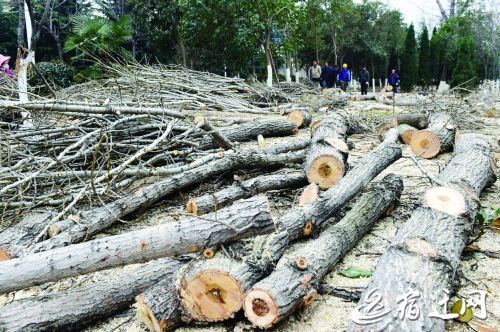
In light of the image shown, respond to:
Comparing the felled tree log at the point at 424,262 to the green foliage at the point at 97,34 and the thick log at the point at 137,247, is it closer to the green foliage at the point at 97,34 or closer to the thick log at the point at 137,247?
the thick log at the point at 137,247

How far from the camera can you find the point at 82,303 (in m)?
2.17

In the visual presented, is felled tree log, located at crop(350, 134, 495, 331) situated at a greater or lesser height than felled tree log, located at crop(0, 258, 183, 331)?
greater

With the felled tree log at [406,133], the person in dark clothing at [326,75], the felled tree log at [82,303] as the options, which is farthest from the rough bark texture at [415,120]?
the person in dark clothing at [326,75]

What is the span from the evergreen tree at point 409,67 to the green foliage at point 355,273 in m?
24.7

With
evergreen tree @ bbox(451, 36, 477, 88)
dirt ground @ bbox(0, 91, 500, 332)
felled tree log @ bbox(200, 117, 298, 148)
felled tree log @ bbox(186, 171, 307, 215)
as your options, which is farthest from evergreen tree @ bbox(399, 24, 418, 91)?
felled tree log @ bbox(186, 171, 307, 215)

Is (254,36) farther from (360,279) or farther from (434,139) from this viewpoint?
(360,279)

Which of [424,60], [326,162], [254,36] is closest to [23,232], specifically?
[326,162]

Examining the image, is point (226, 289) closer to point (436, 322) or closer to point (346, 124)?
point (436, 322)

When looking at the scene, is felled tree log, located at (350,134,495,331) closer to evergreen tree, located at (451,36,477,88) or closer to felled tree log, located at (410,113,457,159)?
felled tree log, located at (410,113,457,159)

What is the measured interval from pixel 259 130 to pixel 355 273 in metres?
4.05

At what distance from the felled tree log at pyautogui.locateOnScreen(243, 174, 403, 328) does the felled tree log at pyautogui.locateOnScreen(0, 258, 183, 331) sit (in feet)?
1.65

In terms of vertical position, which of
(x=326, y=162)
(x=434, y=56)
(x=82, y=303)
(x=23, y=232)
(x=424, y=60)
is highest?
(x=434, y=56)

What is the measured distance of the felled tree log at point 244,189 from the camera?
336 centimetres

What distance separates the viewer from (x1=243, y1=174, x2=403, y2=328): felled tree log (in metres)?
1.99
